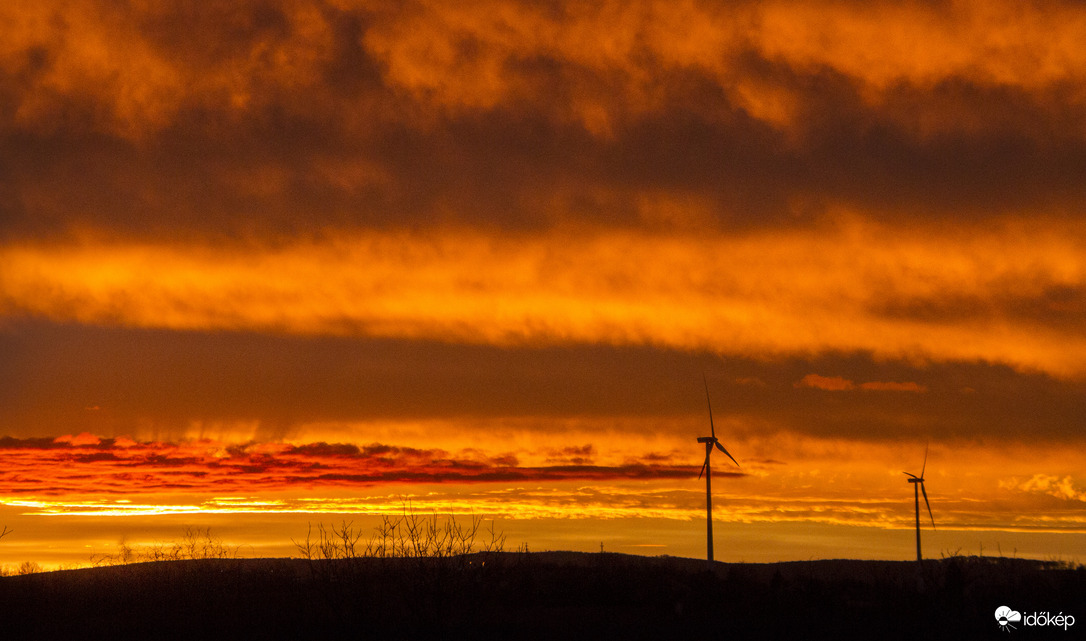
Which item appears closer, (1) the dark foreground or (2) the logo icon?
(2) the logo icon

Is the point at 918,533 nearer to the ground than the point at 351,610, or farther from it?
farther from it

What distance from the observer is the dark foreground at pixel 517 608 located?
163 ft

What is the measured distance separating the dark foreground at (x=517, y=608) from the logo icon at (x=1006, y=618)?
1.57ft

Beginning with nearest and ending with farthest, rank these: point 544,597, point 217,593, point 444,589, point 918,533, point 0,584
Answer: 1. point 444,589
2. point 217,593
3. point 544,597
4. point 0,584
5. point 918,533

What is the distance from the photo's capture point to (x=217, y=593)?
83438 millimetres

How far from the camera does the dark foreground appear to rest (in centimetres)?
4975

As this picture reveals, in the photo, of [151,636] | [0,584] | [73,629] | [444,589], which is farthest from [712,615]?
[0,584]

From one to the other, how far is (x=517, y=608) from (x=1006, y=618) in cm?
3664

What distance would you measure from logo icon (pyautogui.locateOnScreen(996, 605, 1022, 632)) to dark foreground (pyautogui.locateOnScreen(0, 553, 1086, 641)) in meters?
0.48

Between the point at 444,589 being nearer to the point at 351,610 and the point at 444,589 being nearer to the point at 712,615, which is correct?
the point at 351,610

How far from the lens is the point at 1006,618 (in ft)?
159

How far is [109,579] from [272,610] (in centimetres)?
5077

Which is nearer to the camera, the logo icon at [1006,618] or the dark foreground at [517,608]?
the logo icon at [1006,618]

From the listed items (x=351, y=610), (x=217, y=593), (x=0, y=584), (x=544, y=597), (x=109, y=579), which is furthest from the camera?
(x=109, y=579)
